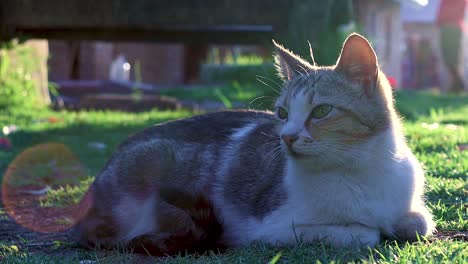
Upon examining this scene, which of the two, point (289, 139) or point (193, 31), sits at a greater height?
point (193, 31)

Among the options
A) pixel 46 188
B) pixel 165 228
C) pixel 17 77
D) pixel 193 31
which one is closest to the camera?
pixel 165 228

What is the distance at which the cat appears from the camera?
2910mm

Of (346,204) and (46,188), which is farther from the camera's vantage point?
(46,188)

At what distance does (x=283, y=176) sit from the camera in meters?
3.20

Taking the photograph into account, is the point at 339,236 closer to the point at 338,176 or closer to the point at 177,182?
the point at 338,176

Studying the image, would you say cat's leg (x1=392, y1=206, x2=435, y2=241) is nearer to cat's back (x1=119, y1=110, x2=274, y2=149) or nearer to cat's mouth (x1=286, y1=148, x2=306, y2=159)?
cat's mouth (x1=286, y1=148, x2=306, y2=159)

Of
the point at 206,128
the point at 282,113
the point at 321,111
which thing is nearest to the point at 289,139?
the point at 321,111

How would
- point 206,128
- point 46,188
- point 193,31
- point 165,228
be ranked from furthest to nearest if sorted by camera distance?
1. point 193,31
2. point 46,188
3. point 206,128
4. point 165,228

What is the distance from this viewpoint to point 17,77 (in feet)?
30.9

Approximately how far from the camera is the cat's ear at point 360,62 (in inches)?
114

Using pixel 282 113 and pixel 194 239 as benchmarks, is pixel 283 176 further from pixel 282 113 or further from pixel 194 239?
pixel 194 239

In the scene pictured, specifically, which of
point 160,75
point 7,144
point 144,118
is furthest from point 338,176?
point 160,75

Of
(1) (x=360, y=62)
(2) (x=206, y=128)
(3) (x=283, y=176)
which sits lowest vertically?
(3) (x=283, y=176)

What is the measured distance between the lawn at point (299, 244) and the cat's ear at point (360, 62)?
67cm
